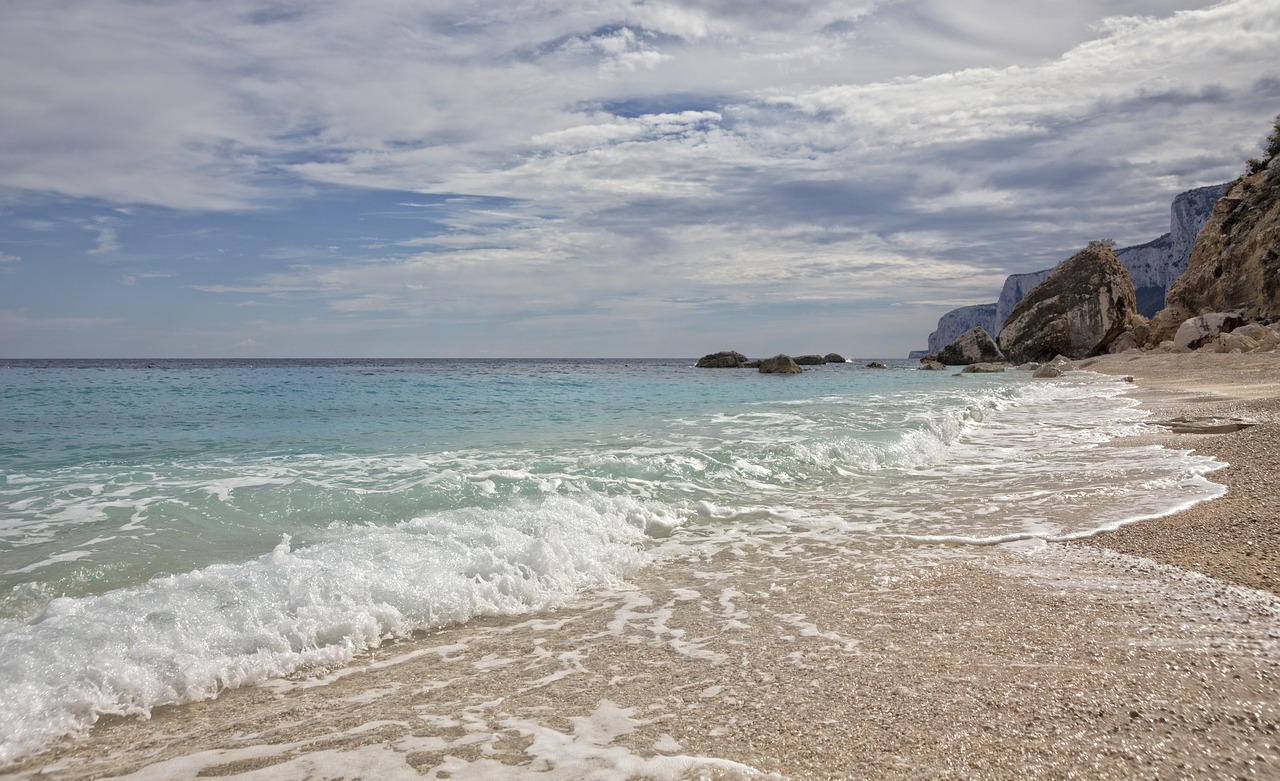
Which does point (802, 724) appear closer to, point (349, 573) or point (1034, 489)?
point (349, 573)

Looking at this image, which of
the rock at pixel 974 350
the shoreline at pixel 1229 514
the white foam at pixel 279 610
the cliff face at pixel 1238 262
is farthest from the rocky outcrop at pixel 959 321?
the white foam at pixel 279 610

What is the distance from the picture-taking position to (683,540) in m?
6.45

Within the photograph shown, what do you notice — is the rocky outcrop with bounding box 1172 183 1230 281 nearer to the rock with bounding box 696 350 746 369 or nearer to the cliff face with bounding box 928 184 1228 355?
the cliff face with bounding box 928 184 1228 355

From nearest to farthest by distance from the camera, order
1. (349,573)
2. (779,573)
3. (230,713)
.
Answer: (230,713) < (349,573) < (779,573)

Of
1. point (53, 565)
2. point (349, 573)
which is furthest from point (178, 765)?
point (53, 565)

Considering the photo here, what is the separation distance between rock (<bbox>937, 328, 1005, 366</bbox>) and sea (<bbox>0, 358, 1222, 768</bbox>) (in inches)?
1668

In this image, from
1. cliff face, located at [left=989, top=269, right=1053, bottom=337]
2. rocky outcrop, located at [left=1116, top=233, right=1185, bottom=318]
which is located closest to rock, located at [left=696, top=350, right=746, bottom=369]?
rocky outcrop, located at [left=1116, top=233, right=1185, bottom=318]

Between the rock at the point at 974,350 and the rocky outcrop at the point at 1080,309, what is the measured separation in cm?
244

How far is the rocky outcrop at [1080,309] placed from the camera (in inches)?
1874

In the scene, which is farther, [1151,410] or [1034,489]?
[1151,410]

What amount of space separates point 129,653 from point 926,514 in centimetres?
642

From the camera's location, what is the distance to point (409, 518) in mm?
6836

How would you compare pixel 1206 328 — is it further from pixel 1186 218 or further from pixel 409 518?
pixel 1186 218

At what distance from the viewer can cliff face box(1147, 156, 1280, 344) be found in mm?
33500
